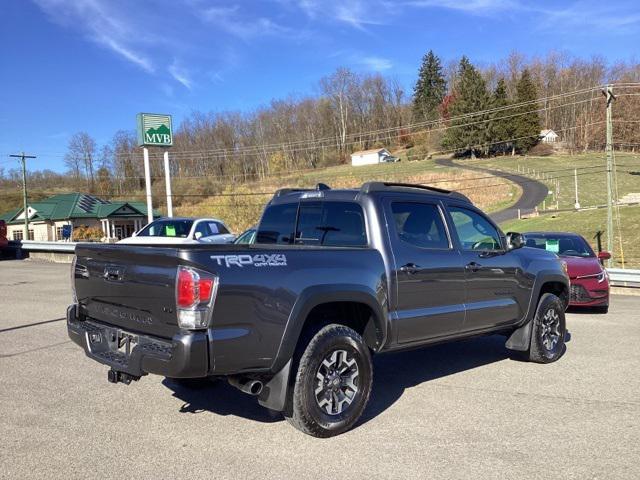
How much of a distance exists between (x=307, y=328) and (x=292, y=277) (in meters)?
0.56

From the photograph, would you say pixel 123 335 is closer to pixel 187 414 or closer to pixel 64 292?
pixel 187 414

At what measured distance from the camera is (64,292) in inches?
522

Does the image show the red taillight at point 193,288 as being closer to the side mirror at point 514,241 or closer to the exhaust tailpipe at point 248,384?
the exhaust tailpipe at point 248,384

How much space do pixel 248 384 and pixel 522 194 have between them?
185 ft

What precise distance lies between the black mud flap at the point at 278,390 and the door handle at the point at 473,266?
2.32 m

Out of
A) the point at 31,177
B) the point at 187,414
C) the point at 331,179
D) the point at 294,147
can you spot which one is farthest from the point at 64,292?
the point at 294,147

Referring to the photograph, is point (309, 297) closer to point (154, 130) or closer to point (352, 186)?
point (154, 130)

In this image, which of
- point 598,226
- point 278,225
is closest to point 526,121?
point 598,226

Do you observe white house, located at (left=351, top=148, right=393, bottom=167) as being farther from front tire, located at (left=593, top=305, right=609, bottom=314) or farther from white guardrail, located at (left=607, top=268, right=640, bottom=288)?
front tire, located at (left=593, top=305, right=609, bottom=314)

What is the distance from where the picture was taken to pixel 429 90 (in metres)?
120

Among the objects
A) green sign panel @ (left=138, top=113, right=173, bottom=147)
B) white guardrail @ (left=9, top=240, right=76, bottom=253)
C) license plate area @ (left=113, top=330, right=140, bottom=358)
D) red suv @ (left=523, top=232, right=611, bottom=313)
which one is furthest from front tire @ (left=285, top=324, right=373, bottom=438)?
green sign panel @ (left=138, top=113, right=173, bottom=147)

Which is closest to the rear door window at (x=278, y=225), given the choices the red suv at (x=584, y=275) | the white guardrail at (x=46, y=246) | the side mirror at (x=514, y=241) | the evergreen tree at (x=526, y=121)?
the side mirror at (x=514, y=241)

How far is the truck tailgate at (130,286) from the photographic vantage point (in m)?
3.71

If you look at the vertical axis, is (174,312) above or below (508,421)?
above
